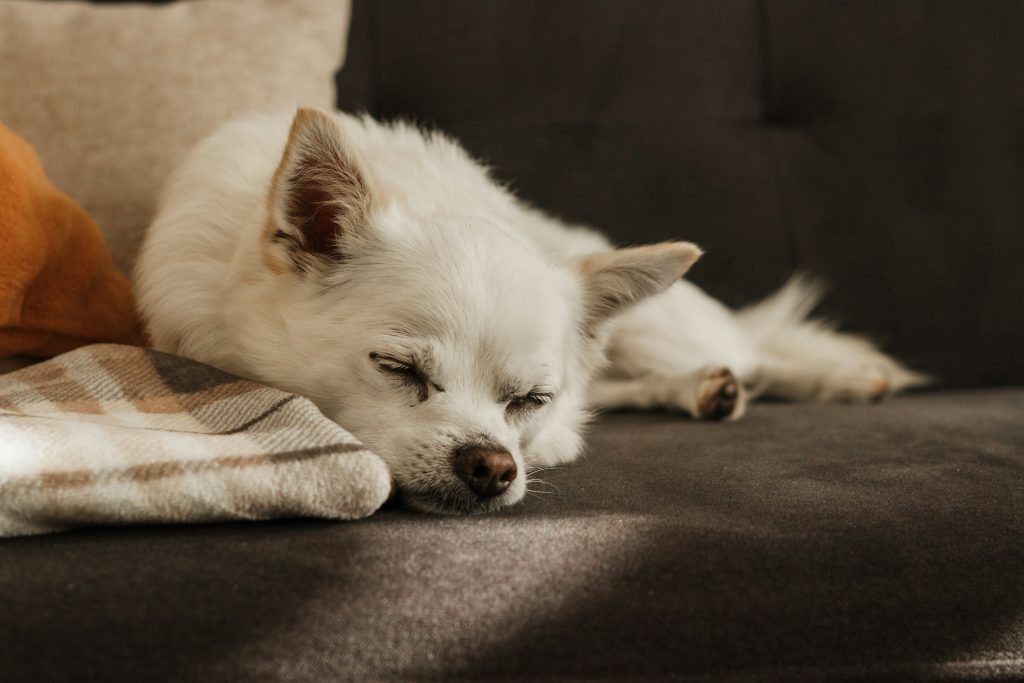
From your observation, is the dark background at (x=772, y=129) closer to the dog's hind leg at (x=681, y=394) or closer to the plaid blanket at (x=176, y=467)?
the dog's hind leg at (x=681, y=394)

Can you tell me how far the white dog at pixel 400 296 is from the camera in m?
1.13

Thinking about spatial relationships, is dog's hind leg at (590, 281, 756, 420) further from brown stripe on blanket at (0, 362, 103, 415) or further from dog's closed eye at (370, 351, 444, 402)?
brown stripe on blanket at (0, 362, 103, 415)

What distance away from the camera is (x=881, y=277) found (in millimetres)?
1993

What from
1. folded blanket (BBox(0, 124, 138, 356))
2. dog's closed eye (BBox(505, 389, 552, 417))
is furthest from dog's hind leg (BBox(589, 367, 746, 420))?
folded blanket (BBox(0, 124, 138, 356))

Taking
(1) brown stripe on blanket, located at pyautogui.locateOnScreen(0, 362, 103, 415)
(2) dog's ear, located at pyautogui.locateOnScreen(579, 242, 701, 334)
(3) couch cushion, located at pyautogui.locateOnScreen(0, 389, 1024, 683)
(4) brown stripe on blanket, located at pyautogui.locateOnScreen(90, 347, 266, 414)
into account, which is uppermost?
(2) dog's ear, located at pyautogui.locateOnScreen(579, 242, 701, 334)

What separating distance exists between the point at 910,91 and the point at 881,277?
0.47 m

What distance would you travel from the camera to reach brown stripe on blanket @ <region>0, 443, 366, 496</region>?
78cm

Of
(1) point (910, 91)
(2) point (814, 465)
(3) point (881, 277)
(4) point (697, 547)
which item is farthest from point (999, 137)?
(4) point (697, 547)

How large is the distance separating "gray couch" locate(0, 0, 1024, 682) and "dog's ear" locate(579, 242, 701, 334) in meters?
0.23

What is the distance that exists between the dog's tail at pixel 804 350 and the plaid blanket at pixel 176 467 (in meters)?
1.31

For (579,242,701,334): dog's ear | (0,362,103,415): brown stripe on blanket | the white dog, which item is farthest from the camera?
(579,242,701,334): dog's ear

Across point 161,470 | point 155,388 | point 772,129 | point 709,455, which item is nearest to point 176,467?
point 161,470

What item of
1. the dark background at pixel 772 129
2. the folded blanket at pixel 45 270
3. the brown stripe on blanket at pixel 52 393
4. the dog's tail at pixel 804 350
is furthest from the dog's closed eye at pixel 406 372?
the dog's tail at pixel 804 350

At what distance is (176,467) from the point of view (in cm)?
82
